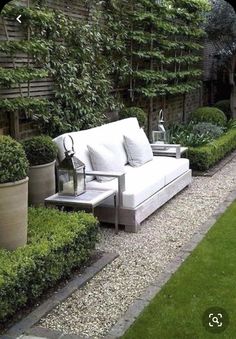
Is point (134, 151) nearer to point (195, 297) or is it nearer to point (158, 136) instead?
point (158, 136)

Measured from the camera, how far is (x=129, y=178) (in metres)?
5.13

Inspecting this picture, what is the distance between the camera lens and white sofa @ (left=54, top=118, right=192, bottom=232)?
15.3 ft

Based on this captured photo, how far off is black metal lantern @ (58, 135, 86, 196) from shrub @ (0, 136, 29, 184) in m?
1.05

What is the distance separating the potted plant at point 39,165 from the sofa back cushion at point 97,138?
0.25 m

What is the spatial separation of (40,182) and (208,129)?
531cm

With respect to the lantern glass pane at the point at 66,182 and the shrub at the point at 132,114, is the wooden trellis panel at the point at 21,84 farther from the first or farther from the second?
the shrub at the point at 132,114

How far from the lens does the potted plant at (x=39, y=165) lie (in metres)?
4.47

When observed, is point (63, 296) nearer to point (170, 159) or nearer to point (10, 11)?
point (10, 11)

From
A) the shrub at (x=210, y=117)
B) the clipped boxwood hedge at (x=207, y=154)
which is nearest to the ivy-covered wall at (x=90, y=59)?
the shrub at (x=210, y=117)

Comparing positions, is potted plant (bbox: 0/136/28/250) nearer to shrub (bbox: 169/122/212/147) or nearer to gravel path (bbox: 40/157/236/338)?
gravel path (bbox: 40/157/236/338)

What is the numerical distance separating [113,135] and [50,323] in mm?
2984

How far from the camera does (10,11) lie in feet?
15.2

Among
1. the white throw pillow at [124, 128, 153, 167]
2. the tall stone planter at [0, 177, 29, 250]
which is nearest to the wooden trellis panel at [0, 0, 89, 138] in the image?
the white throw pillow at [124, 128, 153, 167]

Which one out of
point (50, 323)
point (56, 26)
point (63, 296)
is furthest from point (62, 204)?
point (56, 26)
